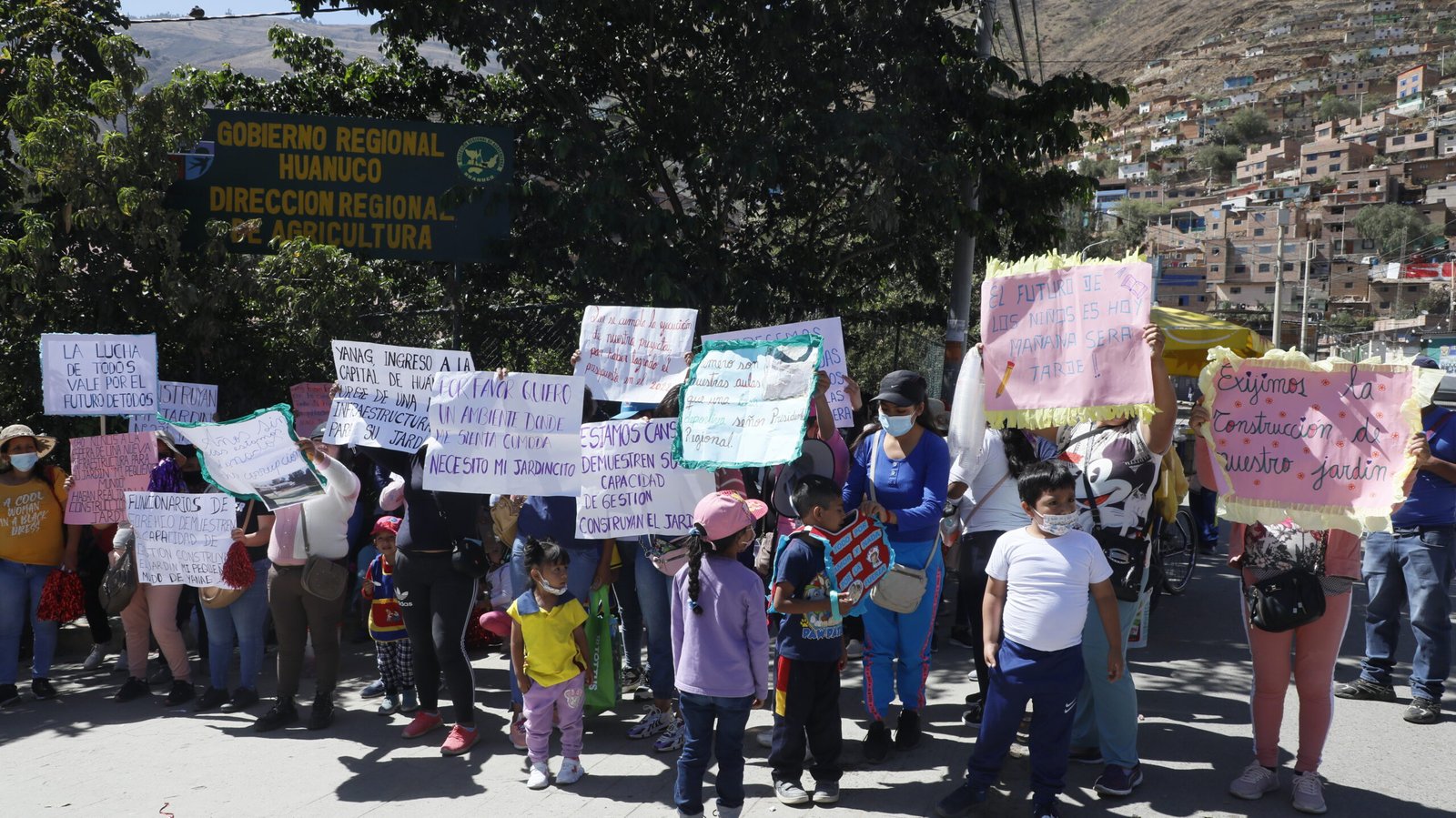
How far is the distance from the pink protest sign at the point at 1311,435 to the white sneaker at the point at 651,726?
304 centimetres

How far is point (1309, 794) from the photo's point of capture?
4797 millimetres

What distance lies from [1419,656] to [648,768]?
4.31 metres

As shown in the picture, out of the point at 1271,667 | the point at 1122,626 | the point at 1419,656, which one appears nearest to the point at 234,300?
the point at 1122,626

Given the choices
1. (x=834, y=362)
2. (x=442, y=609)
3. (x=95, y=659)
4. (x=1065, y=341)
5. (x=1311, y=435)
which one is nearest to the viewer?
(x=1311, y=435)

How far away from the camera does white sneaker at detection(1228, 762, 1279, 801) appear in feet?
16.2

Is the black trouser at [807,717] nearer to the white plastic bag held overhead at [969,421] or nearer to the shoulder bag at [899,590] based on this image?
the shoulder bag at [899,590]

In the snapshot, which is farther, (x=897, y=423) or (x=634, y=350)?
(x=634, y=350)

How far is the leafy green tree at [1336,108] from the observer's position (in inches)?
6407

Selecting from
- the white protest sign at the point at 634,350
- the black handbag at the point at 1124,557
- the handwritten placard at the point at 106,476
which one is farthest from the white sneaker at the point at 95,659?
the black handbag at the point at 1124,557

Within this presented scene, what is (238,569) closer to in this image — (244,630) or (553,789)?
(244,630)

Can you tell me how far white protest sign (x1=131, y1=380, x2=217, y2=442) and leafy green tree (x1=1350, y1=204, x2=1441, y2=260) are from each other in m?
124

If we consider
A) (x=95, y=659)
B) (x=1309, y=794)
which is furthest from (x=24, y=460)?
(x=1309, y=794)

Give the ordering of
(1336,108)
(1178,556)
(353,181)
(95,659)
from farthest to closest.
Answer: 1. (1336,108)
2. (353,181)
3. (1178,556)
4. (95,659)

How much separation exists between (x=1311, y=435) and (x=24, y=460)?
7.26 metres
